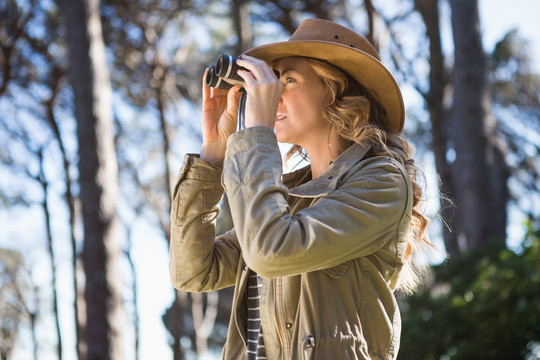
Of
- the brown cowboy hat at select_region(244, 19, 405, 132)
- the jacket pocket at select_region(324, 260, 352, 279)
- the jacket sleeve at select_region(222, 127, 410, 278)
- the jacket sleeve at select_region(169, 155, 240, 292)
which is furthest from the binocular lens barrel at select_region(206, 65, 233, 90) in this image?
the jacket pocket at select_region(324, 260, 352, 279)

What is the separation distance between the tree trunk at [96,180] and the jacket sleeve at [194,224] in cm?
463

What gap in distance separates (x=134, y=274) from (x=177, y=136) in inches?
200

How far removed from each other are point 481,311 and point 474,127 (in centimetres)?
331

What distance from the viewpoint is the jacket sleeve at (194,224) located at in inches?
78.8

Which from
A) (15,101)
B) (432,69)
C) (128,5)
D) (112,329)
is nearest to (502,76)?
(432,69)

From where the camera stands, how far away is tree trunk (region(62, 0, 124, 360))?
6438 mm

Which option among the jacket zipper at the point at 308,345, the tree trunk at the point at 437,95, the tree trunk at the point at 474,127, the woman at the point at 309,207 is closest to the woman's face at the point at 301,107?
the woman at the point at 309,207

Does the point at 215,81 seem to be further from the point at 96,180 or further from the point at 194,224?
the point at 96,180

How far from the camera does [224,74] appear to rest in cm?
193

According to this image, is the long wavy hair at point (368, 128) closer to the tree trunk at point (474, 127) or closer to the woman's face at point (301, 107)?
the woman's face at point (301, 107)

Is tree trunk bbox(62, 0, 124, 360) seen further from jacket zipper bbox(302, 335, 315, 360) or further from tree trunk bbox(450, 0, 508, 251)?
jacket zipper bbox(302, 335, 315, 360)

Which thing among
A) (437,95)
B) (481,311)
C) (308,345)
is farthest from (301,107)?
(437,95)

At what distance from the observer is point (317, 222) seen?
1631mm

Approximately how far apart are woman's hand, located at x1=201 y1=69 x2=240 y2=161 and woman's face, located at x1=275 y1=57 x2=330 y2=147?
16cm
